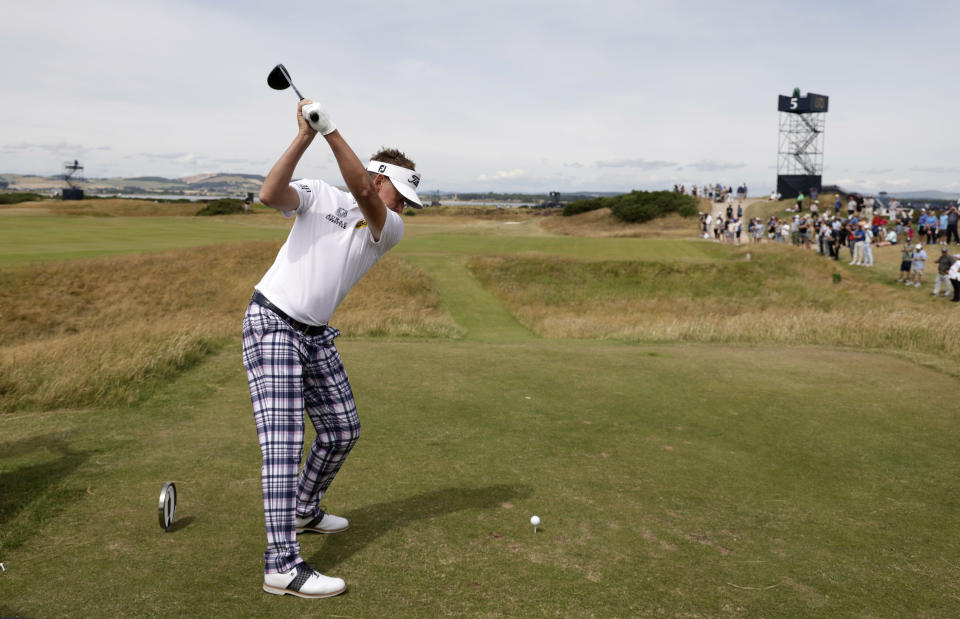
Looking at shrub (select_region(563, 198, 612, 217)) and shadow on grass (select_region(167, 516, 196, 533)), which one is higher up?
shrub (select_region(563, 198, 612, 217))

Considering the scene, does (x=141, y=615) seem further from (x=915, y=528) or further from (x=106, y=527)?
(x=915, y=528)

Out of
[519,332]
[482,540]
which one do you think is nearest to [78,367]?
[482,540]

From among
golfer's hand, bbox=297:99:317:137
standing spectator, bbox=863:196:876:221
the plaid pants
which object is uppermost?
golfer's hand, bbox=297:99:317:137

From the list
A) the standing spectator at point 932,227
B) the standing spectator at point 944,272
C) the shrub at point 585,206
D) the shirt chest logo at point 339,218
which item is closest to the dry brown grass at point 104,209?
the shrub at point 585,206

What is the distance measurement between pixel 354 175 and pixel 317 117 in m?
0.35

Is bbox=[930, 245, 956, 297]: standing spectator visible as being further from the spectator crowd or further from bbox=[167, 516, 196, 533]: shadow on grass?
bbox=[167, 516, 196, 533]: shadow on grass

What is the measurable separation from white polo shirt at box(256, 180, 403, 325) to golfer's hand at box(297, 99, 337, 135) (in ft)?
1.50

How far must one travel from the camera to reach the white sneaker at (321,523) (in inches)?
187

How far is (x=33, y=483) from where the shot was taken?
5539mm

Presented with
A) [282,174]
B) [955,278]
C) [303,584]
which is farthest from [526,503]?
[955,278]

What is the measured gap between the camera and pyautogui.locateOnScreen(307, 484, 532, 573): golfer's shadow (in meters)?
4.49

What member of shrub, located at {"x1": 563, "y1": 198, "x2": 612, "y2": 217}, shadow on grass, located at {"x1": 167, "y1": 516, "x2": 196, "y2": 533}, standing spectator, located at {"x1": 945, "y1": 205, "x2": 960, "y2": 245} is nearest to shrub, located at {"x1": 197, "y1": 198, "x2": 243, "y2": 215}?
shrub, located at {"x1": 563, "y1": 198, "x2": 612, "y2": 217}

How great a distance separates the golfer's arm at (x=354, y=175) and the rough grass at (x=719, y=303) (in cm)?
1288

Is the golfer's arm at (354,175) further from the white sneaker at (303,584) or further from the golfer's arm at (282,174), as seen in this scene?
the white sneaker at (303,584)
